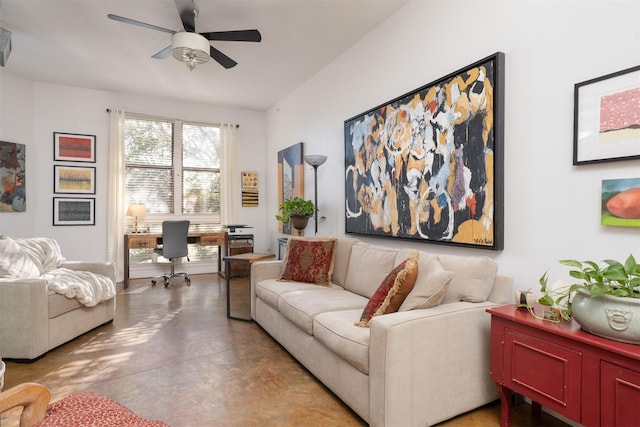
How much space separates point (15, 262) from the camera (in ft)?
9.23

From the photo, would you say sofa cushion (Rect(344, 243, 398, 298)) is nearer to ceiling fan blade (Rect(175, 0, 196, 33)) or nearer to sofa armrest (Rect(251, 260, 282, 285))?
sofa armrest (Rect(251, 260, 282, 285))

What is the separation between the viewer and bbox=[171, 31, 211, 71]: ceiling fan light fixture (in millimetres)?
2865

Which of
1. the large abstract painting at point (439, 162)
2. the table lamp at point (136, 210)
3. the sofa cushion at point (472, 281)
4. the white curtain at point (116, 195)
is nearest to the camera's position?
the sofa cushion at point (472, 281)

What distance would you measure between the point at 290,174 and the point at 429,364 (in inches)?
153

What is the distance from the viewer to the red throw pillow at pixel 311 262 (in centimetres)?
313

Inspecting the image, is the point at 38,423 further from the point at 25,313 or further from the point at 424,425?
the point at 25,313

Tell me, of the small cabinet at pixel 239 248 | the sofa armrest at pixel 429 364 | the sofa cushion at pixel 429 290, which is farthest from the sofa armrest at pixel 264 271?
the small cabinet at pixel 239 248

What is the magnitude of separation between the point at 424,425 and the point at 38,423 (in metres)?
1.57

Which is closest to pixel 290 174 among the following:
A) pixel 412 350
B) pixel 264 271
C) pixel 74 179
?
pixel 264 271

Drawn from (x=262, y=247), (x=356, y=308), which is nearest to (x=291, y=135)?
(x=262, y=247)

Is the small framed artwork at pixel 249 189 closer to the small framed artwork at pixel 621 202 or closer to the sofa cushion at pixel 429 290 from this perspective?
the sofa cushion at pixel 429 290

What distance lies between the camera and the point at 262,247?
6402mm

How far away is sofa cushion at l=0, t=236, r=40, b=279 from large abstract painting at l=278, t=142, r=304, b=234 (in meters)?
3.00

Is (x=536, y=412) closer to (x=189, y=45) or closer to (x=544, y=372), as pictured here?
(x=544, y=372)
